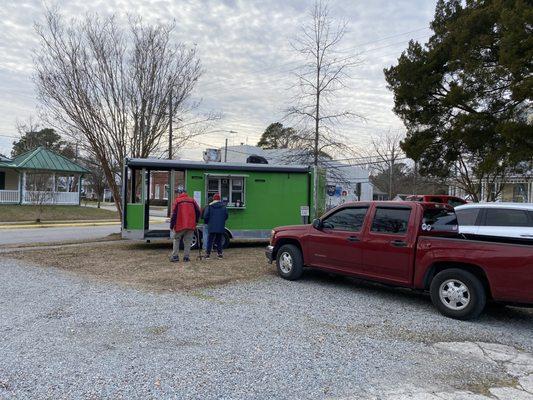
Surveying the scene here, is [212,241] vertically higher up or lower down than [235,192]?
lower down

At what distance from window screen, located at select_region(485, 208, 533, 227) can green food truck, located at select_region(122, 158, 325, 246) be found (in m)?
5.34

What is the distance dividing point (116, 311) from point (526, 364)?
5.10 metres

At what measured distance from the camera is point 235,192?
1382cm

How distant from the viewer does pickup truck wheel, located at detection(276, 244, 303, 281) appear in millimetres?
9000

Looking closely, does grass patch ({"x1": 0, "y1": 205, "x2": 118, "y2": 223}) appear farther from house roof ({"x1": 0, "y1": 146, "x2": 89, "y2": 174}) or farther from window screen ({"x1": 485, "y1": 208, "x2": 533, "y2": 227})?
window screen ({"x1": 485, "y1": 208, "x2": 533, "y2": 227})

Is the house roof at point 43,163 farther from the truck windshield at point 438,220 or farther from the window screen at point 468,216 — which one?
the truck windshield at point 438,220

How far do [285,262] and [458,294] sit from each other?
349 cm

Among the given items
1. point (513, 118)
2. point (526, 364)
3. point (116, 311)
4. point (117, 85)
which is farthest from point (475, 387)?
point (117, 85)

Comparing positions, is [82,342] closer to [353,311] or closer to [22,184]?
[353,311]

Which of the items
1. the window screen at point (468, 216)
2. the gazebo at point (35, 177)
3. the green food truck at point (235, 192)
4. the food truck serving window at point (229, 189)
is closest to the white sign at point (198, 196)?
the green food truck at point (235, 192)

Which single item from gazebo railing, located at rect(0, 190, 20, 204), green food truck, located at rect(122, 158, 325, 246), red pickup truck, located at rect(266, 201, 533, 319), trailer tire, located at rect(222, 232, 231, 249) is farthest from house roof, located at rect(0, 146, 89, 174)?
red pickup truck, located at rect(266, 201, 533, 319)

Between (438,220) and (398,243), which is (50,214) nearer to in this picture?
(398,243)

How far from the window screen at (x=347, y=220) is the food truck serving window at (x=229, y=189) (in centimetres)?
535

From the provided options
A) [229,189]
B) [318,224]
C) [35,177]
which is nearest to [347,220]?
[318,224]
